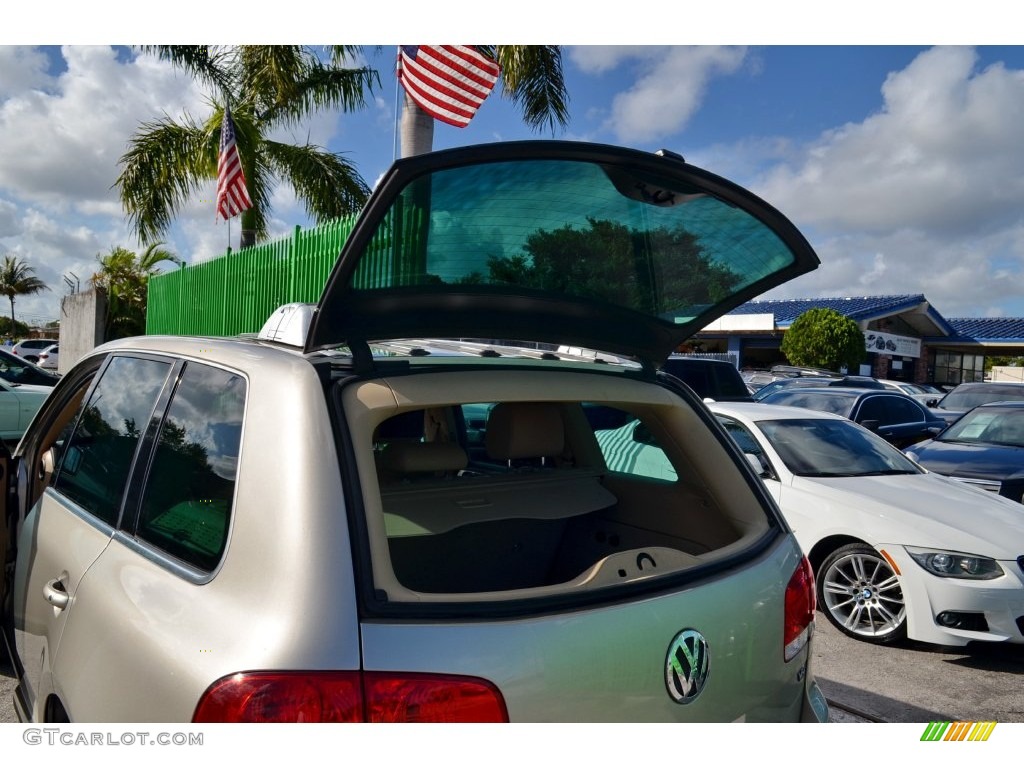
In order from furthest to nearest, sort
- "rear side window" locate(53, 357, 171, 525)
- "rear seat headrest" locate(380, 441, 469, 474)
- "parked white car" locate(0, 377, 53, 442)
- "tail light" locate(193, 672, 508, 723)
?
1. "parked white car" locate(0, 377, 53, 442)
2. "rear seat headrest" locate(380, 441, 469, 474)
3. "rear side window" locate(53, 357, 171, 525)
4. "tail light" locate(193, 672, 508, 723)

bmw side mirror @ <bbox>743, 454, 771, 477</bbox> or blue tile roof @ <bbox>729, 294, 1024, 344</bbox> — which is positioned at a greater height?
blue tile roof @ <bbox>729, 294, 1024, 344</bbox>

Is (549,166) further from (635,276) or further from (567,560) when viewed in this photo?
(567,560)

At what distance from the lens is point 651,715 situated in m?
1.81

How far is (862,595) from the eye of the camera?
16.6 ft

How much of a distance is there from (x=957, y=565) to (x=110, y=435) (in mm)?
4465

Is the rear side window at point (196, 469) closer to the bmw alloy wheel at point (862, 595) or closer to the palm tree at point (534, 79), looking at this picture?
the bmw alloy wheel at point (862, 595)

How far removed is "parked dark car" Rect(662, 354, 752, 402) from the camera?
9516 mm

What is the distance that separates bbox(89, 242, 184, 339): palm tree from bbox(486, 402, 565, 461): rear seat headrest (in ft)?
46.3

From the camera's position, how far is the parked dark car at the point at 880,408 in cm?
1009

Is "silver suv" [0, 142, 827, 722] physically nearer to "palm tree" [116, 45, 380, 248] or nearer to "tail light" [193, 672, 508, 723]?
"tail light" [193, 672, 508, 723]

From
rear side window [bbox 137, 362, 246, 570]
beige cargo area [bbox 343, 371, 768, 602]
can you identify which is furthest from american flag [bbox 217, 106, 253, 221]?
rear side window [bbox 137, 362, 246, 570]

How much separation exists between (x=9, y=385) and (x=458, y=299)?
1024 cm

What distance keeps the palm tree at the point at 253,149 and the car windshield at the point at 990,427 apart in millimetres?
10298

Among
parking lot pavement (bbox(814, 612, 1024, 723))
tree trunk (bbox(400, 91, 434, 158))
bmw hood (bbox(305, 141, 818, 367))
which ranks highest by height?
tree trunk (bbox(400, 91, 434, 158))
